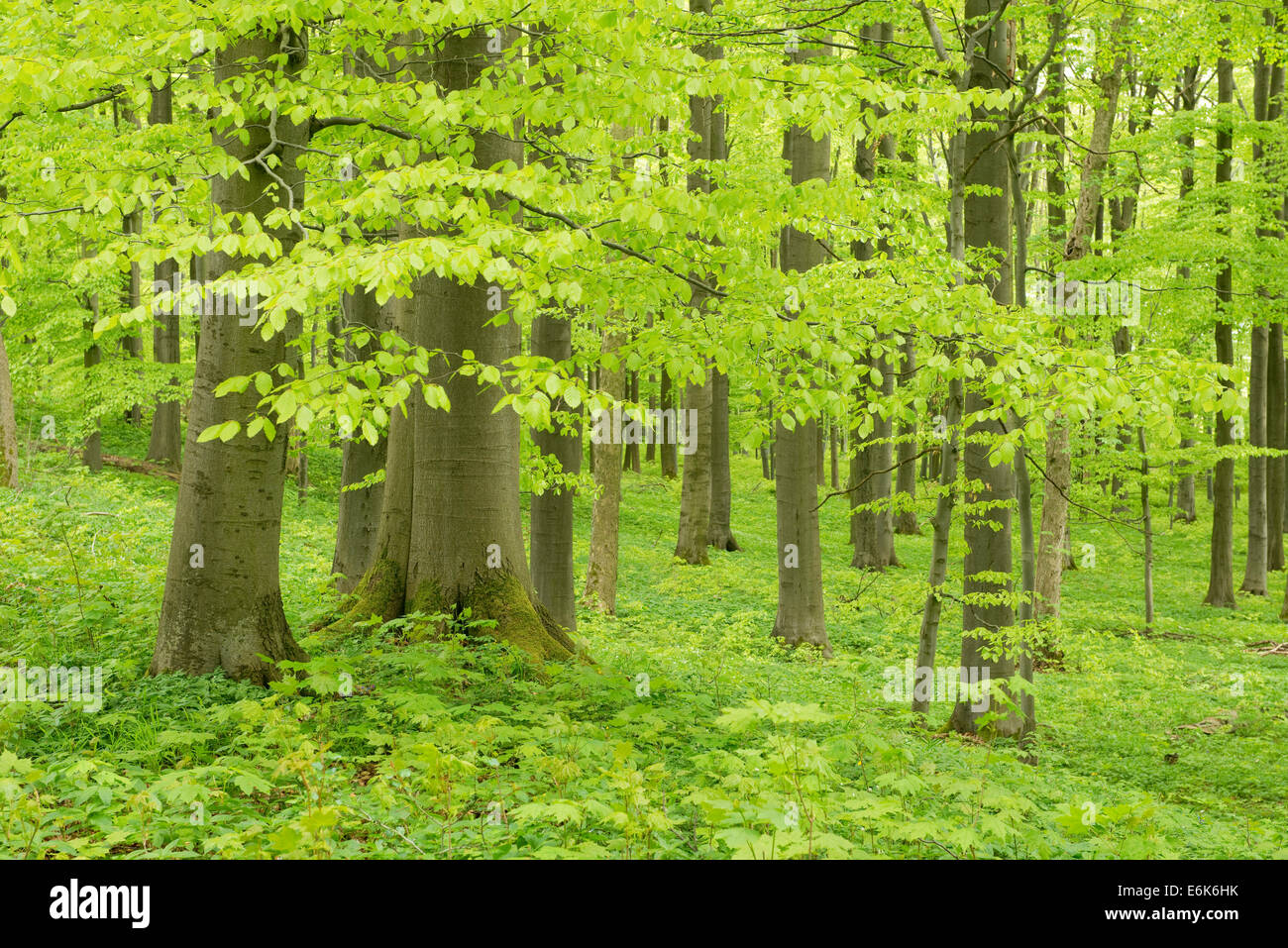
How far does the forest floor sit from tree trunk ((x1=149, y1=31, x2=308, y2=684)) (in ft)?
1.02

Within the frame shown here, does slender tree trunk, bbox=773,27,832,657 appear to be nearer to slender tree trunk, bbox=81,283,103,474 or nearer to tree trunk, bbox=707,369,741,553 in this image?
tree trunk, bbox=707,369,741,553

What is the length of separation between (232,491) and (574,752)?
9.68ft

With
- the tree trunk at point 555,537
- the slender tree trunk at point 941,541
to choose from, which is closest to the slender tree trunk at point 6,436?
the tree trunk at point 555,537

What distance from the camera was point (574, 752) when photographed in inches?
186

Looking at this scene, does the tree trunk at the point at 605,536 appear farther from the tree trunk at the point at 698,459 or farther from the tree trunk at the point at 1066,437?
the tree trunk at the point at 1066,437

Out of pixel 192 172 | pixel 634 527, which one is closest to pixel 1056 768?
pixel 192 172

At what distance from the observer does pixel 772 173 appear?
40.7 ft

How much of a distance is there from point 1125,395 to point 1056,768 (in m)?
4.97

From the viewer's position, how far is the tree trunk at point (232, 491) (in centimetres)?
575

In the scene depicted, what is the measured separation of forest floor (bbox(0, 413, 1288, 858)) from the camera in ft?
12.6

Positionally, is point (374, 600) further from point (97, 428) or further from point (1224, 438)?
point (1224, 438)

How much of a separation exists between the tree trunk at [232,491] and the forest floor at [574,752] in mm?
310

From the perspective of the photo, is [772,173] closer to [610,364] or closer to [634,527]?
[610,364]
